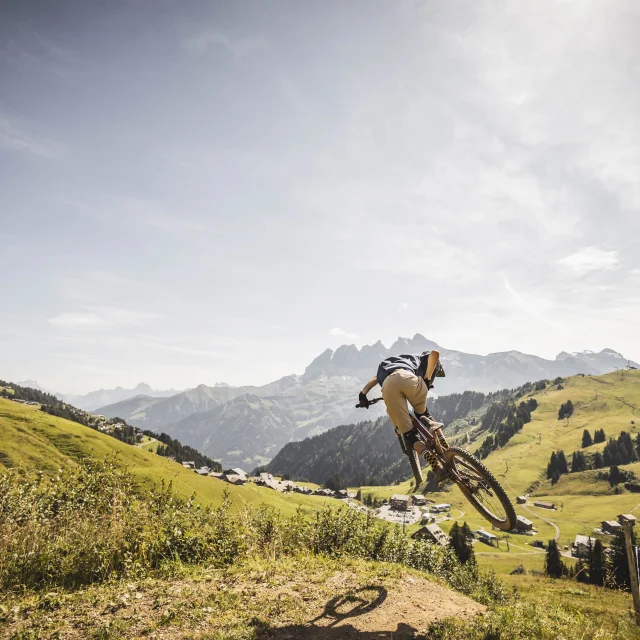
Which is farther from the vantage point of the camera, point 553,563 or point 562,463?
point 562,463

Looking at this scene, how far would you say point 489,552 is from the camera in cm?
11300

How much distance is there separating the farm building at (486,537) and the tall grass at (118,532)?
14508 cm

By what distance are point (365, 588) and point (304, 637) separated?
269cm

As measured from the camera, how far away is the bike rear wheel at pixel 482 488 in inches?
322

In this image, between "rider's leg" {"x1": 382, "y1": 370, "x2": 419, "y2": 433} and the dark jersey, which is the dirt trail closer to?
"rider's leg" {"x1": 382, "y1": 370, "x2": 419, "y2": 433}

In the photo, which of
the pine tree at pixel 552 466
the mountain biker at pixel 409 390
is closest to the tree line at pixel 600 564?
the mountain biker at pixel 409 390

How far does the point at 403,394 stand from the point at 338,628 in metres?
4.89

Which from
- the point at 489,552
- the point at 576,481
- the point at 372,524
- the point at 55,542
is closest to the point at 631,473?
the point at 576,481

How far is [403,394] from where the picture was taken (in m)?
8.93

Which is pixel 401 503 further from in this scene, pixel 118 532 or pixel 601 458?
pixel 118 532

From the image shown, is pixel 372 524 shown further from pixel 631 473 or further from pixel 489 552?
pixel 631 473

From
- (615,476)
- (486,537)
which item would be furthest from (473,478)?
(615,476)

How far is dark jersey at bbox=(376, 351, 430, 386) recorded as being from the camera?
9164 millimetres

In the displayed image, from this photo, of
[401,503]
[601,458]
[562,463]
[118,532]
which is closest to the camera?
[118,532]
